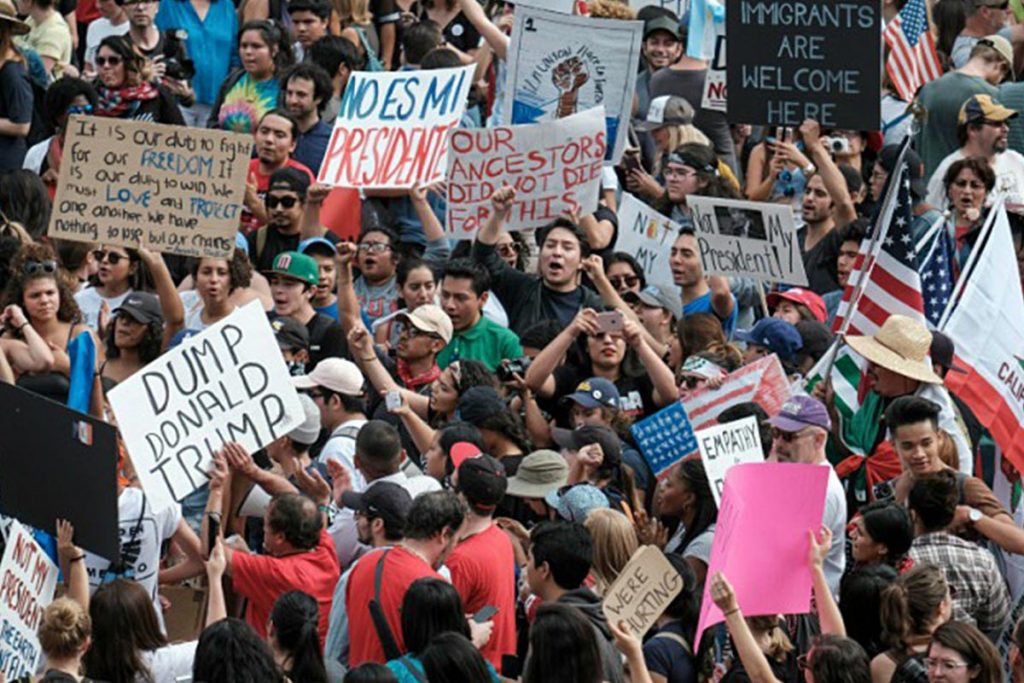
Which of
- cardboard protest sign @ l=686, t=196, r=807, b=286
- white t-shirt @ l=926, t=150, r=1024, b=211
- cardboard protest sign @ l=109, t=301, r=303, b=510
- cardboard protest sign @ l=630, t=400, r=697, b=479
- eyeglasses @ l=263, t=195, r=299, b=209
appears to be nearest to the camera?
cardboard protest sign @ l=109, t=301, r=303, b=510

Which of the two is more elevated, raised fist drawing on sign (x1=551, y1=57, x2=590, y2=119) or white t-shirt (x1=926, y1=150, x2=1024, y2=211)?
raised fist drawing on sign (x1=551, y1=57, x2=590, y2=119)

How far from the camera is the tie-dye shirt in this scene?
16.5 m

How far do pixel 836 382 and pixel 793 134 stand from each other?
212 inches

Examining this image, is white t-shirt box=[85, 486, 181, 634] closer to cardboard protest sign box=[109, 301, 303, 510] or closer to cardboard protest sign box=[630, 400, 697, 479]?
cardboard protest sign box=[109, 301, 303, 510]

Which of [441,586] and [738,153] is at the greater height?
[441,586]

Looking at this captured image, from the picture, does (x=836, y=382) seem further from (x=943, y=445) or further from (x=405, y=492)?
(x=405, y=492)

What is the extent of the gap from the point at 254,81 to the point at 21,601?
8467 millimetres

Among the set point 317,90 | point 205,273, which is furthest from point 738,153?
point 205,273

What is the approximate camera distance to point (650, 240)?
14.6m

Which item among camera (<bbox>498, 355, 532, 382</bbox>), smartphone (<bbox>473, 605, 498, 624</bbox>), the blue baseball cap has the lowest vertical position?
camera (<bbox>498, 355, 532, 382</bbox>)

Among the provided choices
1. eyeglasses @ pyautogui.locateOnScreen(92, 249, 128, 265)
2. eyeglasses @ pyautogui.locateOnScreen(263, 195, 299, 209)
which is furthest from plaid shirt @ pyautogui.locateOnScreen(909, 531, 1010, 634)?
eyeglasses @ pyautogui.locateOnScreen(263, 195, 299, 209)

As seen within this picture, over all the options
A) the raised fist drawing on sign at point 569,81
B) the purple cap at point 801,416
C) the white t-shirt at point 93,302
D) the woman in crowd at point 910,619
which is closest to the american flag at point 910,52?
the raised fist drawing on sign at point 569,81

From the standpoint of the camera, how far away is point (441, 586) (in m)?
8.77

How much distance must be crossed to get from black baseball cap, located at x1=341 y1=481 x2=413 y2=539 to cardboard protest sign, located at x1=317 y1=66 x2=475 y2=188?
4909 mm
